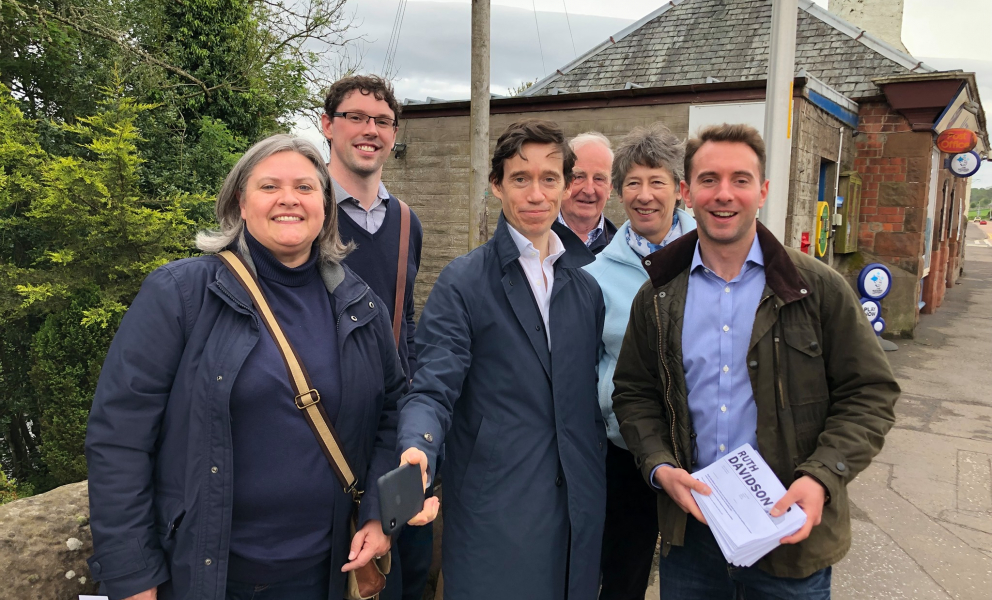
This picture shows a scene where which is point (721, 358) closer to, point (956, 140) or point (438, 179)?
point (438, 179)

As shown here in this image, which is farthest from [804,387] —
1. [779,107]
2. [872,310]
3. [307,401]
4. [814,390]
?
[872,310]

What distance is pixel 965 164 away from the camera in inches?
503

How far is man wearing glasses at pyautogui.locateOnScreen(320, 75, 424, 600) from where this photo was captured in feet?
8.98

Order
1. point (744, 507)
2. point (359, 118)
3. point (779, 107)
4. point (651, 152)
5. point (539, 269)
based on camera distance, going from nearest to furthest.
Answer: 1. point (744, 507)
2. point (539, 269)
3. point (651, 152)
4. point (359, 118)
5. point (779, 107)

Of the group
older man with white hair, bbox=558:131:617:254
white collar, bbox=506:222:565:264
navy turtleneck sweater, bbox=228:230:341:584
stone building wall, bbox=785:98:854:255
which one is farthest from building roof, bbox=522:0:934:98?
navy turtleneck sweater, bbox=228:230:341:584

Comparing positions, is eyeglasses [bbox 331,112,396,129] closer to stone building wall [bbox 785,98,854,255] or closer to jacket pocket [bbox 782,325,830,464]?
jacket pocket [bbox 782,325,830,464]

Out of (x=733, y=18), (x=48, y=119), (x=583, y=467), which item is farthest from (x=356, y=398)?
(x=733, y=18)

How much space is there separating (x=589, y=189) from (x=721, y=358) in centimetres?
146

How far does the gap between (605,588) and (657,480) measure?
37.9 inches

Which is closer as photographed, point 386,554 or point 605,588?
point 386,554

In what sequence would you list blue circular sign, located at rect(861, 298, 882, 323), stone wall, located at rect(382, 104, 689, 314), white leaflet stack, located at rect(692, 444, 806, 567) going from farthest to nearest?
1. stone wall, located at rect(382, 104, 689, 314)
2. blue circular sign, located at rect(861, 298, 882, 323)
3. white leaflet stack, located at rect(692, 444, 806, 567)

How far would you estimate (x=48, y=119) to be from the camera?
5.95 meters

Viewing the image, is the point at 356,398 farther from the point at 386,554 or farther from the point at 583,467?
the point at 583,467

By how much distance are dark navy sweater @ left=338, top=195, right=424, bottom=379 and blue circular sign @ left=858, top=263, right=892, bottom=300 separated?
9.05m
